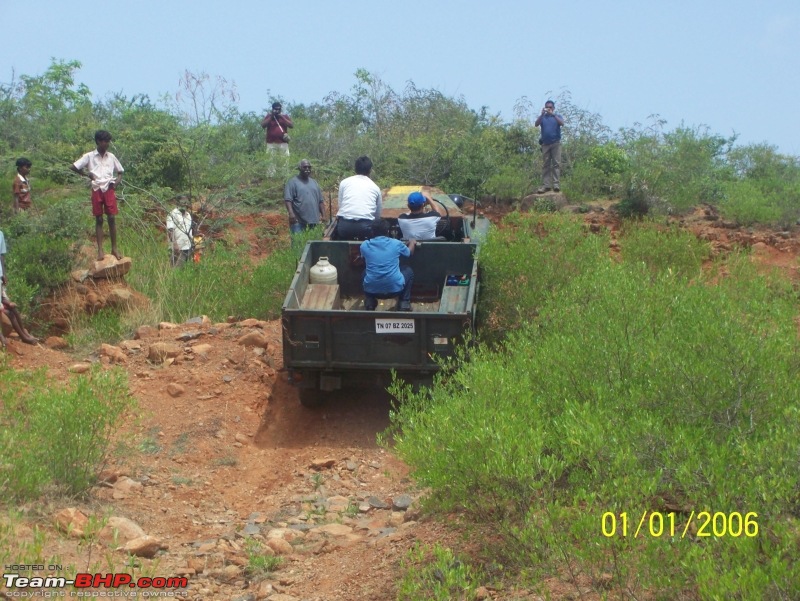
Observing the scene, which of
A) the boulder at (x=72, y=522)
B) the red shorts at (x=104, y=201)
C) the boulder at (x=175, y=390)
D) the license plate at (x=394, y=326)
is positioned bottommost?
the boulder at (x=175, y=390)

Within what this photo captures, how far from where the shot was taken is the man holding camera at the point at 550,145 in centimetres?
1700

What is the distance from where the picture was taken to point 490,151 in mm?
18250

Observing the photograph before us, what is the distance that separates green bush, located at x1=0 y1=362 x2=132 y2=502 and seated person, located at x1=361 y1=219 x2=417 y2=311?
286 centimetres

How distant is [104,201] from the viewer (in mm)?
11398

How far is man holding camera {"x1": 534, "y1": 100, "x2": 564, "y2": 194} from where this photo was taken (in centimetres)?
1700

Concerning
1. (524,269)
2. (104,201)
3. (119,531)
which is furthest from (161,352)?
Result: (119,531)

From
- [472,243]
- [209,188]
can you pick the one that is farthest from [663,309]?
[209,188]

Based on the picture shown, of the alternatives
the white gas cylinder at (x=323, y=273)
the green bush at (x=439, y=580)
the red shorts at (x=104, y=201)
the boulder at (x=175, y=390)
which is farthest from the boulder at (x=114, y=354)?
the green bush at (x=439, y=580)

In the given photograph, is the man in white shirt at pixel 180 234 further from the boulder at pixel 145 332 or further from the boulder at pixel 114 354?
the boulder at pixel 114 354

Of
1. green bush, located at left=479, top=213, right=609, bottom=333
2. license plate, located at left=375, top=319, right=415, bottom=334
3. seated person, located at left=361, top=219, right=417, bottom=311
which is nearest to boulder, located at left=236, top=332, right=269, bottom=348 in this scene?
seated person, located at left=361, top=219, right=417, bottom=311

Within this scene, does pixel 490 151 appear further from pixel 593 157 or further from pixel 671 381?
pixel 671 381

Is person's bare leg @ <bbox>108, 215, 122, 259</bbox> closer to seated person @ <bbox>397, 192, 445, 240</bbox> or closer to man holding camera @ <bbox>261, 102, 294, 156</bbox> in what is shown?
seated person @ <bbox>397, 192, 445, 240</bbox>
